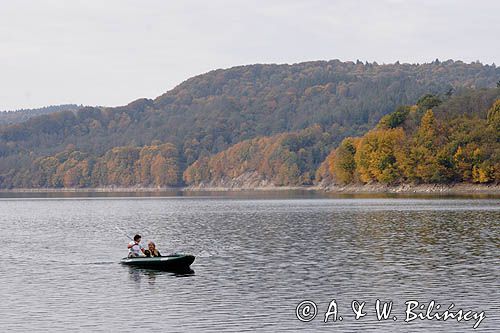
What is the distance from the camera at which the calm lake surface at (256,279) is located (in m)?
35.6

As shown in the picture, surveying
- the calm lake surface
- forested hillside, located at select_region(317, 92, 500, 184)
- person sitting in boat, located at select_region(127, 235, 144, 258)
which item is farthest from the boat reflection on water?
forested hillside, located at select_region(317, 92, 500, 184)

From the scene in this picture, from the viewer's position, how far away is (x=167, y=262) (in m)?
52.3

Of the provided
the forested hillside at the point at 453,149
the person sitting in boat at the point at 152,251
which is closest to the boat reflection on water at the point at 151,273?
the person sitting in boat at the point at 152,251

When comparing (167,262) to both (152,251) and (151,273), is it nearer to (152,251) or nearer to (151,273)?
(151,273)

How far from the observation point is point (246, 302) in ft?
130

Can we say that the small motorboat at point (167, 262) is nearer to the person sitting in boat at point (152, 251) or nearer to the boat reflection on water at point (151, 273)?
the boat reflection on water at point (151, 273)

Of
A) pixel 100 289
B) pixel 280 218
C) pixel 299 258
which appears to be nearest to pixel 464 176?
pixel 280 218

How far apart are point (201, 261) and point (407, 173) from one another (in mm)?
144179

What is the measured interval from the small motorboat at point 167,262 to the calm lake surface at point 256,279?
2.11 ft

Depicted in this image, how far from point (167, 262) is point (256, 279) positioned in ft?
24.2

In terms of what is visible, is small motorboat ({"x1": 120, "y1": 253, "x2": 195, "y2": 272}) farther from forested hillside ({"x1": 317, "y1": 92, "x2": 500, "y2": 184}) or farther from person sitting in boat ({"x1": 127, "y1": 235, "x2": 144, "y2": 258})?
forested hillside ({"x1": 317, "y1": 92, "x2": 500, "y2": 184})

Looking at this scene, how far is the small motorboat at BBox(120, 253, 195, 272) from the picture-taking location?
51.9 metres

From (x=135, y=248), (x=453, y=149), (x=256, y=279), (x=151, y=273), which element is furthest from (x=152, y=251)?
(x=453, y=149)

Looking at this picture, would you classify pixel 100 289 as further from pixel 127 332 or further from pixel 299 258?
pixel 299 258
